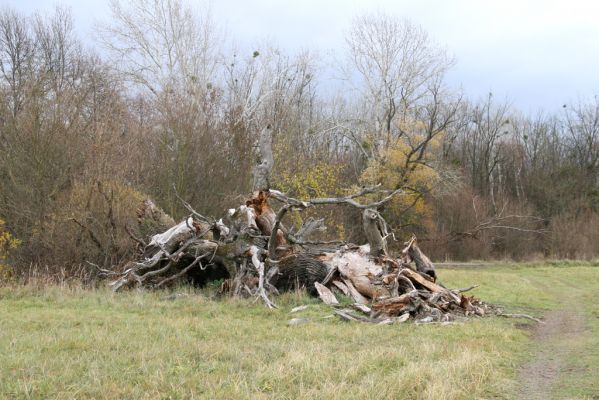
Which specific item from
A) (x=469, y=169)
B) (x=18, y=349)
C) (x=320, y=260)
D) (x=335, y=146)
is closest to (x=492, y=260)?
(x=335, y=146)

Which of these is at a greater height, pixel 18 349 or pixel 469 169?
pixel 469 169

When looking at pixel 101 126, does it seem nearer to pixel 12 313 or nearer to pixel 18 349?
pixel 12 313

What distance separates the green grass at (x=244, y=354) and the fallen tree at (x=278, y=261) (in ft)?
3.66

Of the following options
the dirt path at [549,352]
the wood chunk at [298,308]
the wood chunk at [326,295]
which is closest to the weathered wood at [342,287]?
the wood chunk at [326,295]

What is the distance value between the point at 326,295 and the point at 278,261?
133 centimetres

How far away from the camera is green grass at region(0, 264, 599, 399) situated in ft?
17.9

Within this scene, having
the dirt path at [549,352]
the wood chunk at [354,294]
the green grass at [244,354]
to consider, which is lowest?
the dirt path at [549,352]

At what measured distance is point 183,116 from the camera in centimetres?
1938

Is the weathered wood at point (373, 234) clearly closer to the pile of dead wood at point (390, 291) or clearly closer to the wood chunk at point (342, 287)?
the pile of dead wood at point (390, 291)

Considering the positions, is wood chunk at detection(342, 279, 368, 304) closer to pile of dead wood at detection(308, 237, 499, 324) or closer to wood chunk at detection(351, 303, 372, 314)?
pile of dead wood at detection(308, 237, 499, 324)

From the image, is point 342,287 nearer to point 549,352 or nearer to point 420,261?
point 420,261

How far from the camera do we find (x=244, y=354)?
6.86 meters

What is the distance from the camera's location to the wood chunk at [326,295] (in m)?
11.4

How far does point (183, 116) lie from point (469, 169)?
116ft
